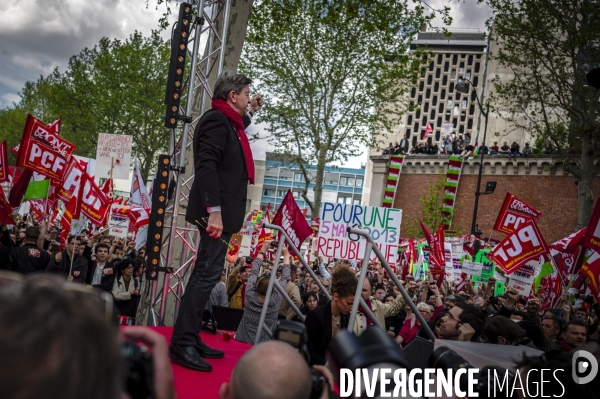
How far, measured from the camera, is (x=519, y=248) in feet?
41.9

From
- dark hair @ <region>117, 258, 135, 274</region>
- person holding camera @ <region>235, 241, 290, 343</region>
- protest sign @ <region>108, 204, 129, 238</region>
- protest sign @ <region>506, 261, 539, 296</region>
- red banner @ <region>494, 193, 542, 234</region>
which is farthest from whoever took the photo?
protest sign @ <region>108, 204, 129, 238</region>

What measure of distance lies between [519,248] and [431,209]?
30.1 m

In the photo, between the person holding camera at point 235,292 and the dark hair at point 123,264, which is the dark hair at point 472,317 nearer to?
the dark hair at point 123,264

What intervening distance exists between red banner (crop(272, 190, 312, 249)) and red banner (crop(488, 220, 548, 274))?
482 cm

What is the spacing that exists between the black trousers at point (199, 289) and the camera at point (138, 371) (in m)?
3.12

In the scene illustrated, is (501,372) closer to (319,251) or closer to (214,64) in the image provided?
(214,64)

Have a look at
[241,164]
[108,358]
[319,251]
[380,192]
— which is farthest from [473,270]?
[380,192]

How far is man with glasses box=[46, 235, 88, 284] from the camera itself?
10772 millimetres

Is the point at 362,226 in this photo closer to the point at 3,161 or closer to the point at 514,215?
the point at 514,215

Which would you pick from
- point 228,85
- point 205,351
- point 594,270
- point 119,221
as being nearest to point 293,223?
point 594,270

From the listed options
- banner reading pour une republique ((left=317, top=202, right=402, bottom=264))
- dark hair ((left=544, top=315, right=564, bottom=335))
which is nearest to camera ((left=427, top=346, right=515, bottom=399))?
dark hair ((left=544, top=315, right=564, bottom=335))

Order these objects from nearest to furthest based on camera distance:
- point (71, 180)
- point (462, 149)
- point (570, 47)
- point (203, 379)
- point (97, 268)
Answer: point (203, 379) → point (97, 268) → point (71, 180) → point (570, 47) → point (462, 149)

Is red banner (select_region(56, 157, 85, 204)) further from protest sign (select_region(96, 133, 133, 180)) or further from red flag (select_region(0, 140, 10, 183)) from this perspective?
protest sign (select_region(96, 133, 133, 180))

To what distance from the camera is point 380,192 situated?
4741 centimetres
